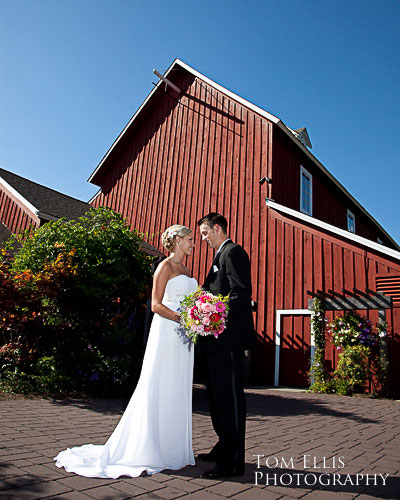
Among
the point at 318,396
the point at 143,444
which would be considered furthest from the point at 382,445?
the point at 318,396

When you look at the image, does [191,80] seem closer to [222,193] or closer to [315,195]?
[222,193]

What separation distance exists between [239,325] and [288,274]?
328 inches

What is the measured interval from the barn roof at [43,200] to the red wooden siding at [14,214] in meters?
0.30

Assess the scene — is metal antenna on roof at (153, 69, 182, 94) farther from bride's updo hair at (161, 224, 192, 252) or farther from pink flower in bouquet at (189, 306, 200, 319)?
pink flower in bouquet at (189, 306, 200, 319)

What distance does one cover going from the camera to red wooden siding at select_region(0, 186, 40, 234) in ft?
44.1

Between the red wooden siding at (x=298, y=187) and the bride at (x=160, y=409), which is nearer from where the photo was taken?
the bride at (x=160, y=409)

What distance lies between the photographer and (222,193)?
13406 mm

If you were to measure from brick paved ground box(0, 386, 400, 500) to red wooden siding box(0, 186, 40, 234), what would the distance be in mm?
8924

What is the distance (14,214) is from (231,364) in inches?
543

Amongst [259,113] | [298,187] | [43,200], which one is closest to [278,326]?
[298,187]

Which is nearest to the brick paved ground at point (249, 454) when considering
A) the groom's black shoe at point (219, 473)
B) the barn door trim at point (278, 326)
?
the groom's black shoe at point (219, 473)

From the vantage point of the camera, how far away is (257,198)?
12406 mm

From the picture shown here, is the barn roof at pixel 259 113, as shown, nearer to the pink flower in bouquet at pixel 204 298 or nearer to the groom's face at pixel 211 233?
the groom's face at pixel 211 233

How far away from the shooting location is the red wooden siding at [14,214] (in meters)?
13.4
